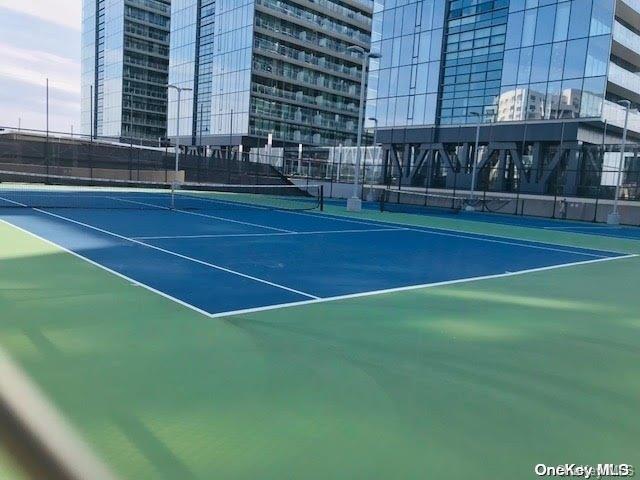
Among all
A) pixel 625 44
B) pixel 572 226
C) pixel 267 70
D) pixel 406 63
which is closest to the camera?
pixel 572 226

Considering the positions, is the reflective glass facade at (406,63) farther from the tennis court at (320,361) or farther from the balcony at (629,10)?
the tennis court at (320,361)

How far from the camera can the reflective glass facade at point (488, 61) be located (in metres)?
38.7

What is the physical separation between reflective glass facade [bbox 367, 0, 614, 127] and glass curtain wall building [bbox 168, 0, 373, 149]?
74.9ft

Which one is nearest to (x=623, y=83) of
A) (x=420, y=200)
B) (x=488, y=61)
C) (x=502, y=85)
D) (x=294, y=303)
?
(x=502, y=85)

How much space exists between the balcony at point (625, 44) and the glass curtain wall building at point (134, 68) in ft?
229

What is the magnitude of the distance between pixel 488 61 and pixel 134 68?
68.3m

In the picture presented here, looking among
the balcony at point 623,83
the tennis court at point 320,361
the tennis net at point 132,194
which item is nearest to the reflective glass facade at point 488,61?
the balcony at point 623,83

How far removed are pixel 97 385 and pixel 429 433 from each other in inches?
95.0

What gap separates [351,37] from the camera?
84.8 m

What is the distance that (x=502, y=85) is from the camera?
43.4m

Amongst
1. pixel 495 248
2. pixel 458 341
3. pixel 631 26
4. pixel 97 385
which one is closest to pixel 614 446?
pixel 458 341

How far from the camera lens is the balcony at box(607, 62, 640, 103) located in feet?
129

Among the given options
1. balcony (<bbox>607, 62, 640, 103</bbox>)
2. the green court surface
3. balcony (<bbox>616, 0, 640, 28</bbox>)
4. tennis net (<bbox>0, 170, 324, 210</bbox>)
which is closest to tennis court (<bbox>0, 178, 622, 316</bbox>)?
the green court surface

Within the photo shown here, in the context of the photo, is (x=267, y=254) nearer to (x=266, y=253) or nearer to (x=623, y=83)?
(x=266, y=253)
